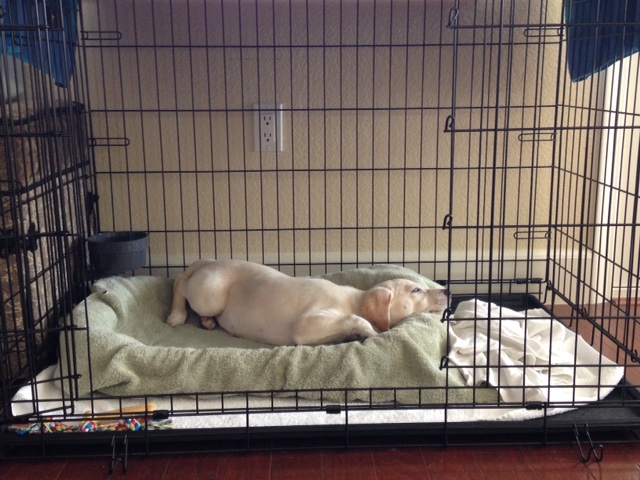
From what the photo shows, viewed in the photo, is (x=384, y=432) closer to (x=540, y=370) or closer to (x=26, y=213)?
(x=540, y=370)

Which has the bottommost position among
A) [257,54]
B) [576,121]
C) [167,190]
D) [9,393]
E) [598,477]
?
[598,477]

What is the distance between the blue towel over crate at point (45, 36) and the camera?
197 centimetres

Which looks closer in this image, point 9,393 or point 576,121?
point 9,393

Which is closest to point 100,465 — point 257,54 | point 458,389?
point 458,389

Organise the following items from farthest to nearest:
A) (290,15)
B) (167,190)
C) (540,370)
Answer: (167,190), (290,15), (540,370)

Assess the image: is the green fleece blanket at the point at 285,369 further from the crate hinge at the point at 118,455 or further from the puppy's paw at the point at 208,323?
the puppy's paw at the point at 208,323

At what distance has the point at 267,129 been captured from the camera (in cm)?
274

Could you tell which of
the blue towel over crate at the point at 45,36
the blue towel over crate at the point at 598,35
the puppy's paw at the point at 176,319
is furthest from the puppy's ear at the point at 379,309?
the blue towel over crate at the point at 45,36

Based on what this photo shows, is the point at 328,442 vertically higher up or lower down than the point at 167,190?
lower down

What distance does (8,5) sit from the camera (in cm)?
198

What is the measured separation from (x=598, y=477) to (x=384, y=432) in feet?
1.62

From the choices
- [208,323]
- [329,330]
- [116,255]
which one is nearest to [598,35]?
[329,330]

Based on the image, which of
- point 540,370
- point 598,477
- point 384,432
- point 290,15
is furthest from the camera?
point 290,15

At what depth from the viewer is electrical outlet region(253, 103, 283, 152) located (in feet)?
8.94
